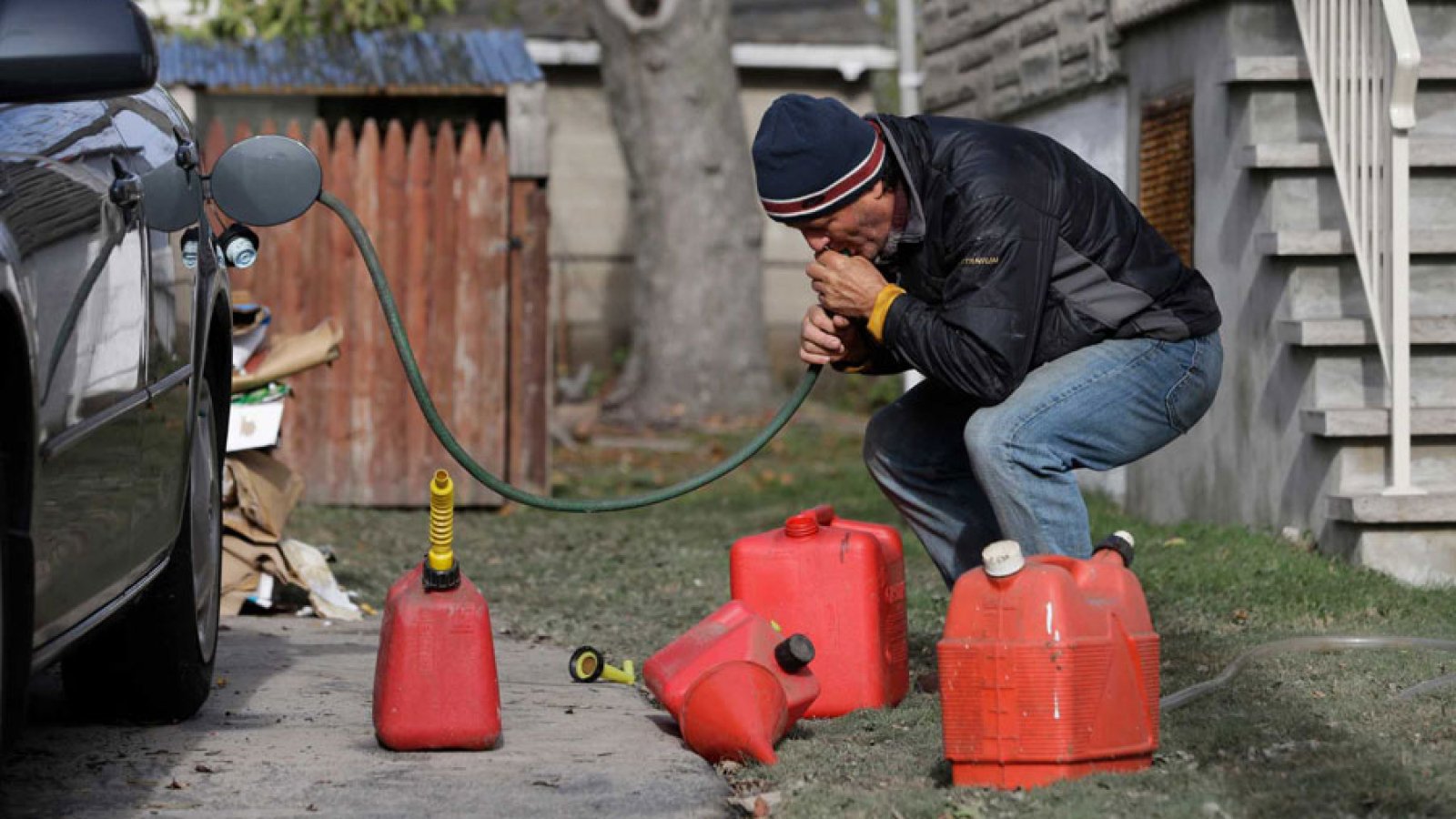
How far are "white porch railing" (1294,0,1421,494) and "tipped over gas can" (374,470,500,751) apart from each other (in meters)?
3.61

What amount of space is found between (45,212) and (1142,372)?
2.40 metres

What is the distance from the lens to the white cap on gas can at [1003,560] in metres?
3.71

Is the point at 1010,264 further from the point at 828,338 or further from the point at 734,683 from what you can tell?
the point at 734,683

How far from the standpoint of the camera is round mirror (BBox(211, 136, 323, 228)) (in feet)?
14.4

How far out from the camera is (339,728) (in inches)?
183

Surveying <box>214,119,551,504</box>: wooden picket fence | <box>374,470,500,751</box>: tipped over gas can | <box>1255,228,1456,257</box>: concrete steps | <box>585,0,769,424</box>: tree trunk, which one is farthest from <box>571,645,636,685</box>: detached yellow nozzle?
<box>585,0,769,424</box>: tree trunk

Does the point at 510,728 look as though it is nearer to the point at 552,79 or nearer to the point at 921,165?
the point at 921,165

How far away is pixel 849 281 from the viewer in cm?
459

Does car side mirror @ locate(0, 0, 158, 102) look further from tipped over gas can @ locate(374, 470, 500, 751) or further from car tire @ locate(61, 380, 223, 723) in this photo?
car tire @ locate(61, 380, 223, 723)

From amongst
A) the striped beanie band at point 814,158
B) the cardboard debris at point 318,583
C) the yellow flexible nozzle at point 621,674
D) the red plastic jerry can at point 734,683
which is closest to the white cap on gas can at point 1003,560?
the red plastic jerry can at point 734,683

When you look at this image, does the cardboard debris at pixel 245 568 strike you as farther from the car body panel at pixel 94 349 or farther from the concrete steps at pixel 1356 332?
the concrete steps at pixel 1356 332

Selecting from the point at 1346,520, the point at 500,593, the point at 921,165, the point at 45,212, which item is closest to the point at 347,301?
the point at 500,593

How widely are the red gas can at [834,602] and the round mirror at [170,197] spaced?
153 centimetres

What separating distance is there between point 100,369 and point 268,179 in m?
0.90
